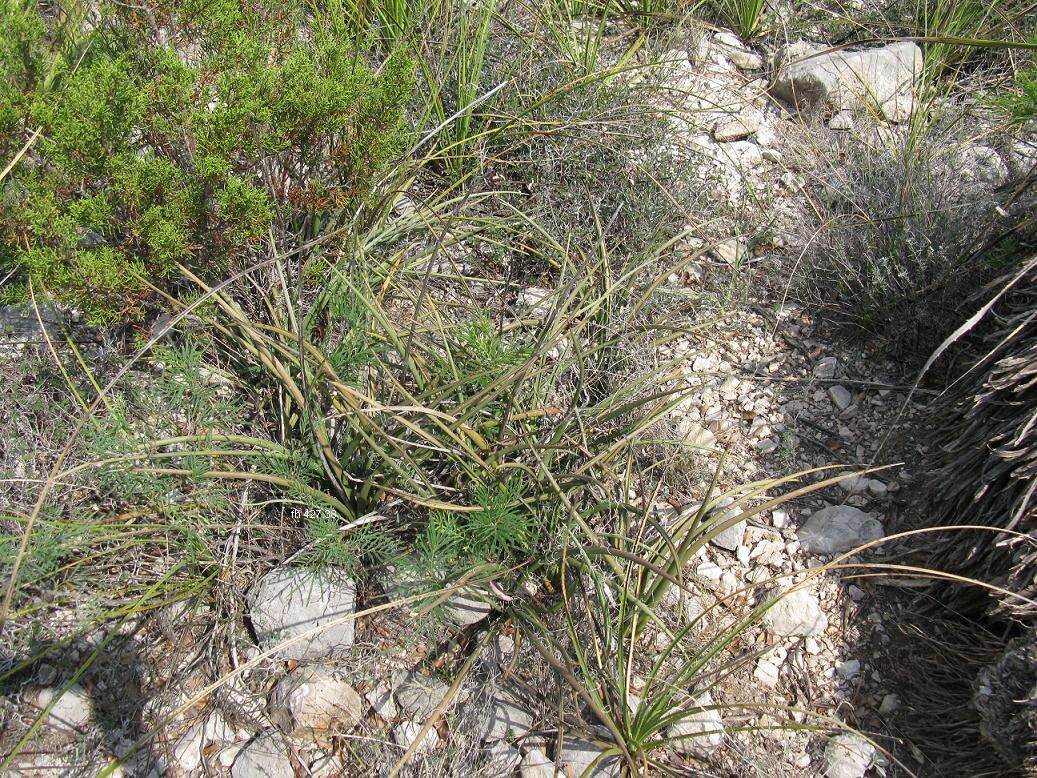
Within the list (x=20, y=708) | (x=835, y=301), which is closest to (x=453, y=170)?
(x=835, y=301)

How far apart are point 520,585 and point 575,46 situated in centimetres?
217

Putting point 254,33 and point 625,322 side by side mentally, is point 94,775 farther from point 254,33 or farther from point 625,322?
point 254,33

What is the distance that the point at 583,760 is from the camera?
5.96 ft

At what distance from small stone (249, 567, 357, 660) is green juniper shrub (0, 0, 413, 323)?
0.83 meters

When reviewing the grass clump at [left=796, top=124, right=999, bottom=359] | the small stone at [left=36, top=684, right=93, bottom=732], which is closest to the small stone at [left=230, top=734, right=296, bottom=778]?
the small stone at [left=36, top=684, right=93, bottom=732]

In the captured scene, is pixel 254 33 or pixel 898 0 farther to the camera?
pixel 898 0

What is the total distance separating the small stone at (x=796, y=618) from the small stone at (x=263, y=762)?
126 centimetres

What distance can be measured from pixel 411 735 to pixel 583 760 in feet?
1.34

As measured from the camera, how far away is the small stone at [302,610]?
1902 millimetres

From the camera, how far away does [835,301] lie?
271 centimetres

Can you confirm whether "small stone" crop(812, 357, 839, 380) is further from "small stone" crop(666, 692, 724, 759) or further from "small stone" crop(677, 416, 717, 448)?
"small stone" crop(666, 692, 724, 759)

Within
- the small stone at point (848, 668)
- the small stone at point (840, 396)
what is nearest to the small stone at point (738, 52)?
the small stone at point (840, 396)

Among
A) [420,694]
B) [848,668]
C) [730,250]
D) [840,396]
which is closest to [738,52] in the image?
[730,250]

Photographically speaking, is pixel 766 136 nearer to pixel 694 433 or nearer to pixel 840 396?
pixel 840 396
